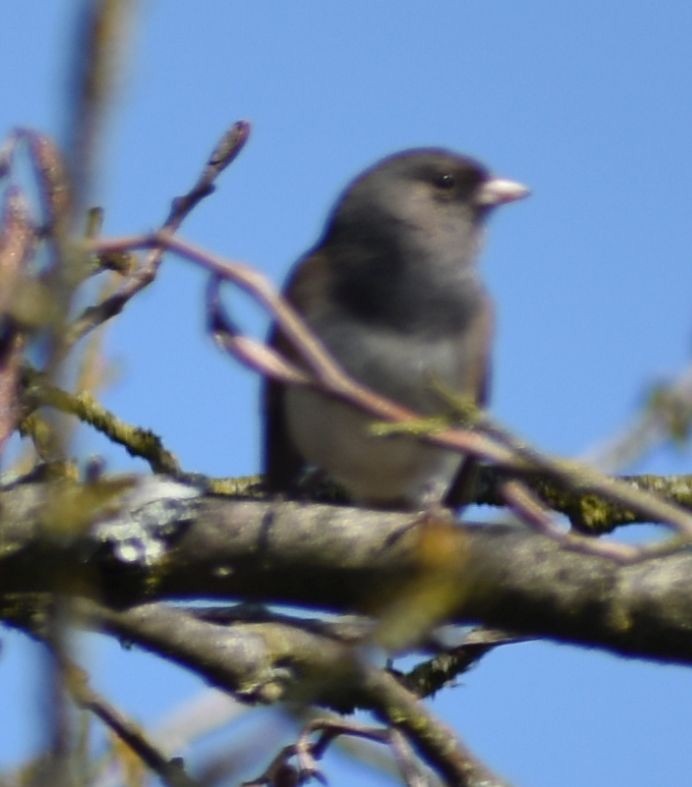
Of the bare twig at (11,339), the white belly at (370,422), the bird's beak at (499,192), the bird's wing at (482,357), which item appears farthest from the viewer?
the bird's beak at (499,192)

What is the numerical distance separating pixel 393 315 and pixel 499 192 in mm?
730

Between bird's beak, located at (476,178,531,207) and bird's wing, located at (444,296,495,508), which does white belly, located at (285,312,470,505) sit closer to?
bird's wing, located at (444,296,495,508)

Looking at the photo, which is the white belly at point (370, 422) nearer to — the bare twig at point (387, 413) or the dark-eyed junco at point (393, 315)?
the dark-eyed junco at point (393, 315)

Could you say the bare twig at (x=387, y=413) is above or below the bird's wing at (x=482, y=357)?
above

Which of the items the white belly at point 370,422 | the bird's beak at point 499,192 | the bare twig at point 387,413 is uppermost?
the bare twig at point 387,413

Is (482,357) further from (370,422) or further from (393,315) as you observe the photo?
(370,422)

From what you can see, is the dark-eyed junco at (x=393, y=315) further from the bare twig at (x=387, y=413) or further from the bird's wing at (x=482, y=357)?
the bare twig at (x=387, y=413)

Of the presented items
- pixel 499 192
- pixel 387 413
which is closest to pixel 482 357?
pixel 499 192

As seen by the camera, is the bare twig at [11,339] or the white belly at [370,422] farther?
the white belly at [370,422]

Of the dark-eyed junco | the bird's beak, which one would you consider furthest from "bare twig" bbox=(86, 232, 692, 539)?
the bird's beak

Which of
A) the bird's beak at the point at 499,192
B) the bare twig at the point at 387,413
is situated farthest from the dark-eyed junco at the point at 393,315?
the bare twig at the point at 387,413

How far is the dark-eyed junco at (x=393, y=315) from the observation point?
3.43 meters

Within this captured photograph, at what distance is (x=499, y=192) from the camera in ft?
13.3

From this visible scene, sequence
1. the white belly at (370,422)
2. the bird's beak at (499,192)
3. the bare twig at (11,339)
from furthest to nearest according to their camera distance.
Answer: the bird's beak at (499,192)
the white belly at (370,422)
the bare twig at (11,339)
